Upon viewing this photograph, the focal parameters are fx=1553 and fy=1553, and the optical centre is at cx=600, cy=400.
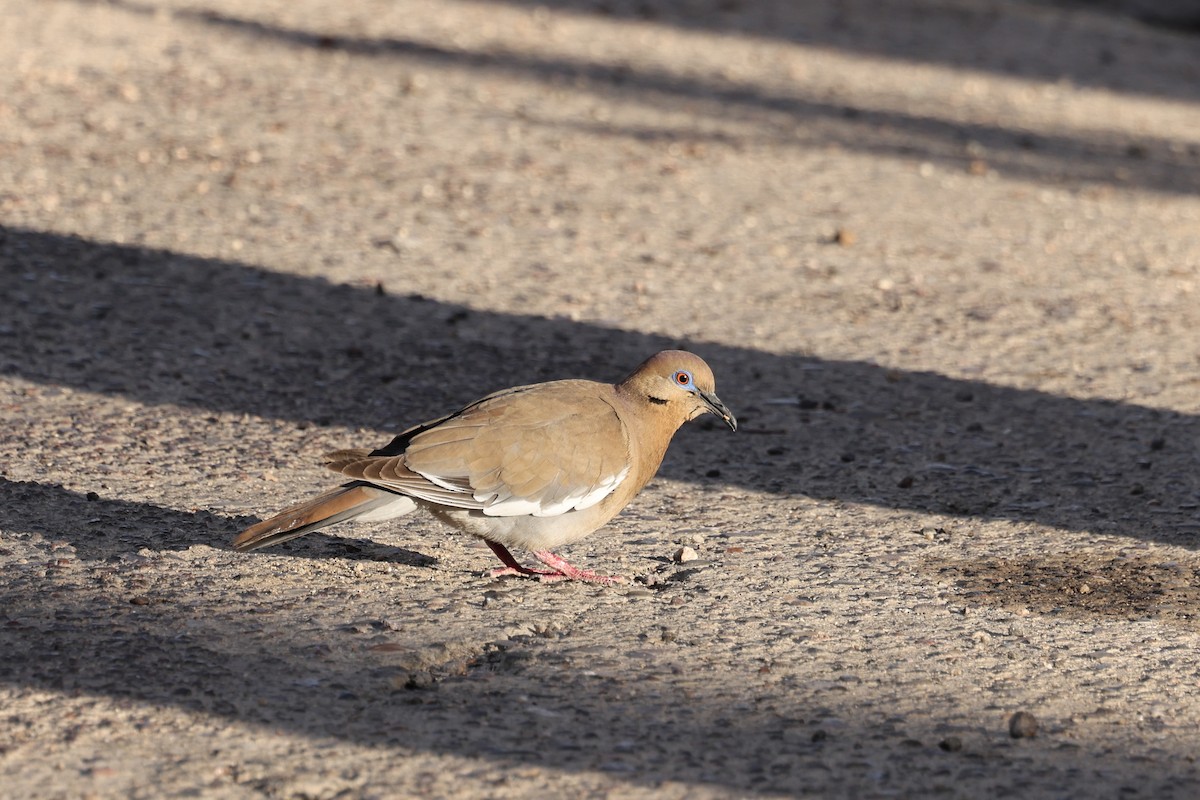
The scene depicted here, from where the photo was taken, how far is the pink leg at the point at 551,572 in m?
5.24

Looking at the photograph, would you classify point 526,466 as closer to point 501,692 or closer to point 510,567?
point 510,567

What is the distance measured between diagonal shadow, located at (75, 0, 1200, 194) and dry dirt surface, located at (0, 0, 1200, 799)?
0.23 feet

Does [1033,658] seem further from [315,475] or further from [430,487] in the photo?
[315,475]

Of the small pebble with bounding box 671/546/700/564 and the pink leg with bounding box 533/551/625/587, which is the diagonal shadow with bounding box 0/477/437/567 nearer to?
the pink leg with bounding box 533/551/625/587

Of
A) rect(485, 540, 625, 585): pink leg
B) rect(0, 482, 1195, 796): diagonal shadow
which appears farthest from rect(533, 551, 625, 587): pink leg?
rect(0, 482, 1195, 796): diagonal shadow

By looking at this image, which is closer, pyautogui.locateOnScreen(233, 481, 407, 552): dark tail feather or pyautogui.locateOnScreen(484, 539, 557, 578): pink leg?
pyautogui.locateOnScreen(233, 481, 407, 552): dark tail feather

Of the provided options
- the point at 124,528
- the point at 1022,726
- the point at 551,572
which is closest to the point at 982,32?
the point at 551,572

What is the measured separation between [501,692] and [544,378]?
130 inches

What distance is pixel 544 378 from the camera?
7520mm

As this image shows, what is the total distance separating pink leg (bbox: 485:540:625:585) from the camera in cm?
524

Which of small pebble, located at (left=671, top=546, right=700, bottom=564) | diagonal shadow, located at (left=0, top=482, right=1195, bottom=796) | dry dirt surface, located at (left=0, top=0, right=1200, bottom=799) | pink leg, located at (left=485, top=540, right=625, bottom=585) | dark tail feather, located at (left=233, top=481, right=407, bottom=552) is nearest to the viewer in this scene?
diagonal shadow, located at (left=0, top=482, right=1195, bottom=796)

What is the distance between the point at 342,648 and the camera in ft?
14.9

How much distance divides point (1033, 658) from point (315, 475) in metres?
→ 2.88

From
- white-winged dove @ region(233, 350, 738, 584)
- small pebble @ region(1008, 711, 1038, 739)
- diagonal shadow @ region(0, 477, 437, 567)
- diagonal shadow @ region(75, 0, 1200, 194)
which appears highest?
diagonal shadow @ region(75, 0, 1200, 194)
